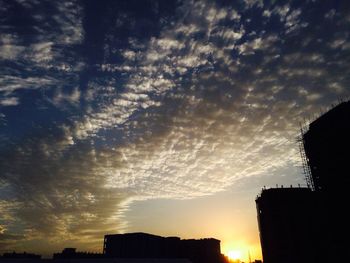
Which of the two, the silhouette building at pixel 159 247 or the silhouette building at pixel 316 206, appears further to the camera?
the silhouette building at pixel 159 247

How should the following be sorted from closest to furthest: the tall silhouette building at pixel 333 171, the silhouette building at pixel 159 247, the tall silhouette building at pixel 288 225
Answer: the tall silhouette building at pixel 333 171
the tall silhouette building at pixel 288 225
the silhouette building at pixel 159 247

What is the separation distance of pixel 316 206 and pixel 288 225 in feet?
19.4

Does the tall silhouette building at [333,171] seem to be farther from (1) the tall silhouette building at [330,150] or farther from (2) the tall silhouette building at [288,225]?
(2) the tall silhouette building at [288,225]

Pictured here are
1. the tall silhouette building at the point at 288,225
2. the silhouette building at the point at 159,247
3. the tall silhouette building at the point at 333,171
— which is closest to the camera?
the tall silhouette building at the point at 333,171

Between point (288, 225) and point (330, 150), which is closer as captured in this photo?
point (330, 150)

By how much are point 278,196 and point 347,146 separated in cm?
1551

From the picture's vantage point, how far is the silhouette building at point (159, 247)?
175ft

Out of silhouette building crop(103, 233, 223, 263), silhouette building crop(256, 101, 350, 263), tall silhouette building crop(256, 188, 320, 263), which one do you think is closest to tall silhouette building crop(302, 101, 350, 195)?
silhouette building crop(256, 101, 350, 263)

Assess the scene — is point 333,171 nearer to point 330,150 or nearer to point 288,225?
point 330,150

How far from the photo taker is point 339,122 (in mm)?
35875

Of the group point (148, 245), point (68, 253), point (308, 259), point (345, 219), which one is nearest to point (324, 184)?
point (345, 219)

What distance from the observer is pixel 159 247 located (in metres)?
56.6

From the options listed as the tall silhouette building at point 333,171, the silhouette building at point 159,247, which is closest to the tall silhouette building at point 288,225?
the tall silhouette building at point 333,171

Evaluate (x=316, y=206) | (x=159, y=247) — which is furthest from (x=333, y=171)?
(x=159, y=247)
